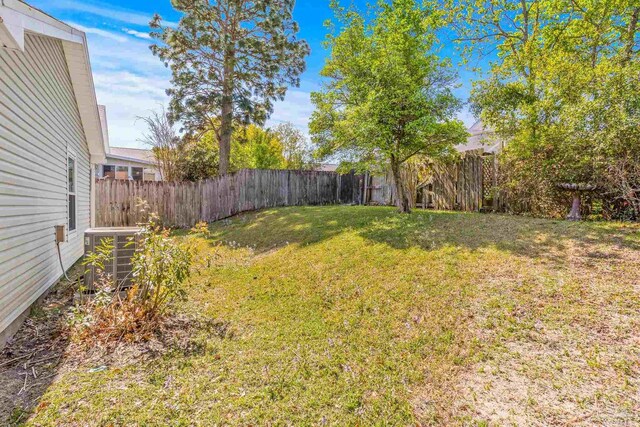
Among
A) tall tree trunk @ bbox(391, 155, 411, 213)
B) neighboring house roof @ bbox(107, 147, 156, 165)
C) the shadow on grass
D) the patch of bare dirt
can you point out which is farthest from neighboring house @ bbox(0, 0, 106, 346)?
neighboring house roof @ bbox(107, 147, 156, 165)

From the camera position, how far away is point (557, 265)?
420cm

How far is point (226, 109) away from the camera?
1427cm

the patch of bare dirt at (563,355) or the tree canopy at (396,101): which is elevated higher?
the tree canopy at (396,101)

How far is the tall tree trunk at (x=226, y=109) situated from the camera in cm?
1404

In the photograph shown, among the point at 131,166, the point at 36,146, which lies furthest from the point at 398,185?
the point at 131,166

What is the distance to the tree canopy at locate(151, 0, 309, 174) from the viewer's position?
1379cm

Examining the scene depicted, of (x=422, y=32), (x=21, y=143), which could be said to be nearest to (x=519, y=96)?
(x=422, y=32)

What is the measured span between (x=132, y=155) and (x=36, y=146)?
64.1 ft

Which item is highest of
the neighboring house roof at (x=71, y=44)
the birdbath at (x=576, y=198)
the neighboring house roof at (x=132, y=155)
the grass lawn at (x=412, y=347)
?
the neighboring house roof at (x=132, y=155)

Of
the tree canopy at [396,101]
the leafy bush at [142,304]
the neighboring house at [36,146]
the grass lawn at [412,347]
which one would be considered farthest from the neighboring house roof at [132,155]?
the grass lawn at [412,347]

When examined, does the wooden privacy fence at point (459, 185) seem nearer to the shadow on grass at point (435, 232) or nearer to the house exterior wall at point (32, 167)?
the shadow on grass at point (435, 232)

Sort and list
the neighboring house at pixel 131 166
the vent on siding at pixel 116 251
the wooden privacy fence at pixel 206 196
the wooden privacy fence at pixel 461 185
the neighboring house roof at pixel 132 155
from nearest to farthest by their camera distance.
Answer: the vent on siding at pixel 116 251 → the wooden privacy fence at pixel 461 185 → the wooden privacy fence at pixel 206 196 → the neighboring house roof at pixel 132 155 → the neighboring house at pixel 131 166

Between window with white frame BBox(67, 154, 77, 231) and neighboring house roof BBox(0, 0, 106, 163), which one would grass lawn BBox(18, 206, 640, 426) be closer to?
neighboring house roof BBox(0, 0, 106, 163)

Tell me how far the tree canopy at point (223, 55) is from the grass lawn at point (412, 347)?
1059 cm
